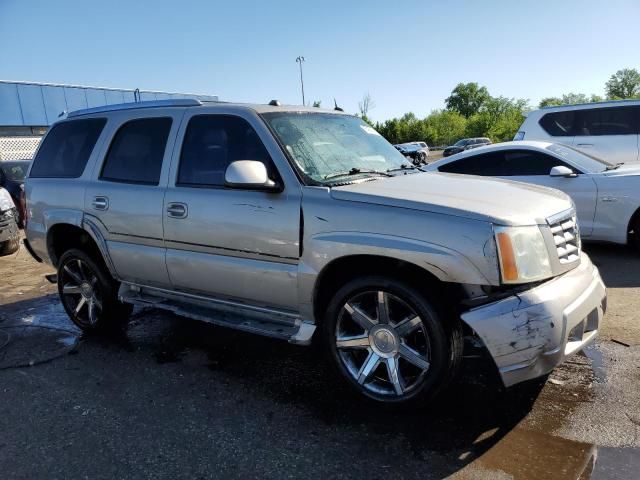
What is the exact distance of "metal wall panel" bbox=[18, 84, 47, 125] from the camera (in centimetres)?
3244

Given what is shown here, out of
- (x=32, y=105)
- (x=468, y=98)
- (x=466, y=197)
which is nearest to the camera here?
(x=466, y=197)

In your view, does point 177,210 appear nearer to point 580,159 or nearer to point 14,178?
point 580,159

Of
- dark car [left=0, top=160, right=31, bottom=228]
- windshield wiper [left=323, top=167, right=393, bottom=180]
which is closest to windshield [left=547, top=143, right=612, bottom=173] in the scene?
windshield wiper [left=323, top=167, right=393, bottom=180]

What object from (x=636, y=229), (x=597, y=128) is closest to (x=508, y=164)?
(x=636, y=229)

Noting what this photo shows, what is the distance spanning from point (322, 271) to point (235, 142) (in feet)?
3.99

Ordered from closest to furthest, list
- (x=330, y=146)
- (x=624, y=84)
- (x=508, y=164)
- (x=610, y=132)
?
(x=330, y=146) < (x=508, y=164) < (x=610, y=132) < (x=624, y=84)

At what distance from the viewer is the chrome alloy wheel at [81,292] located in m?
4.84

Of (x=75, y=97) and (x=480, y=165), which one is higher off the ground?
(x=75, y=97)

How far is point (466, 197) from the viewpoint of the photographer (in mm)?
3127

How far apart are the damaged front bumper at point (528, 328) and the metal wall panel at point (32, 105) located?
3641 centimetres

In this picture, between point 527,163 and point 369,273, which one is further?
point 527,163

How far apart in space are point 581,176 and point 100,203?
5.73 metres

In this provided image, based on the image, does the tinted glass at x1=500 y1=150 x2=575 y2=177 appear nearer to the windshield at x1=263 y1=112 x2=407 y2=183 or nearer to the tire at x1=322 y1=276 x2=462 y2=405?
the windshield at x1=263 y1=112 x2=407 y2=183

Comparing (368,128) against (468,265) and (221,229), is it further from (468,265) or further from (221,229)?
(468,265)
